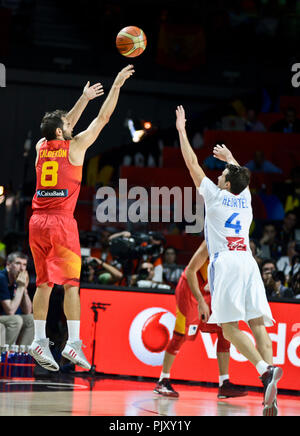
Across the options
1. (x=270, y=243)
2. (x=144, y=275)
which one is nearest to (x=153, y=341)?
(x=144, y=275)

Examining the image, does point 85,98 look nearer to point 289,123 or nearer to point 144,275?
point 144,275

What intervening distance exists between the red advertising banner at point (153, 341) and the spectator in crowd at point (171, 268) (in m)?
1.33

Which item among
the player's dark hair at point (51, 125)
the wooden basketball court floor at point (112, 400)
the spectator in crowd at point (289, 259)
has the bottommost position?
the wooden basketball court floor at point (112, 400)

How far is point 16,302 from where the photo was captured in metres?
9.70

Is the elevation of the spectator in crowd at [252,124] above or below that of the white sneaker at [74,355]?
above

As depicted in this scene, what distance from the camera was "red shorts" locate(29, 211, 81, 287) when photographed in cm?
686

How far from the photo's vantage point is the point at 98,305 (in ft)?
32.7

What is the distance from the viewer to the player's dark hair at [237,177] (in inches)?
288

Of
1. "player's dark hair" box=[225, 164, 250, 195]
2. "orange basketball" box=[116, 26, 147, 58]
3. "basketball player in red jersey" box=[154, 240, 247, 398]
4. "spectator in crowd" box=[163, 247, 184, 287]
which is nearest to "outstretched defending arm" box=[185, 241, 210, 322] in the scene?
"basketball player in red jersey" box=[154, 240, 247, 398]

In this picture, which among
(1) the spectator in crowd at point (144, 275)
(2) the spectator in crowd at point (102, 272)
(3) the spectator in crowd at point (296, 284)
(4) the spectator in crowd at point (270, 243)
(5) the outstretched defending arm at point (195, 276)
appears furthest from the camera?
(4) the spectator in crowd at point (270, 243)

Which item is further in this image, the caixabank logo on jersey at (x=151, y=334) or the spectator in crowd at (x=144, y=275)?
the spectator in crowd at (x=144, y=275)

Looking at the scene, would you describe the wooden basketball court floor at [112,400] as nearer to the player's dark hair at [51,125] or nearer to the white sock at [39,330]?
the white sock at [39,330]

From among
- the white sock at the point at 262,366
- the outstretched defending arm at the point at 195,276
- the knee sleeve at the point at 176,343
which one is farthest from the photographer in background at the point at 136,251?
the white sock at the point at 262,366

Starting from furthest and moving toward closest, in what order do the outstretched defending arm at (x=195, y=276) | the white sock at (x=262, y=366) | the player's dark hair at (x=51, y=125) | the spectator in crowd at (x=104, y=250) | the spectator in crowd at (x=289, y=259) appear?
the spectator in crowd at (x=104, y=250) < the spectator in crowd at (x=289, y=259) < the outstretched defending arm at (x=195, y=276) < the player's dark hair at (x=51, y=125) < the white sock at (x=262, y=366)
